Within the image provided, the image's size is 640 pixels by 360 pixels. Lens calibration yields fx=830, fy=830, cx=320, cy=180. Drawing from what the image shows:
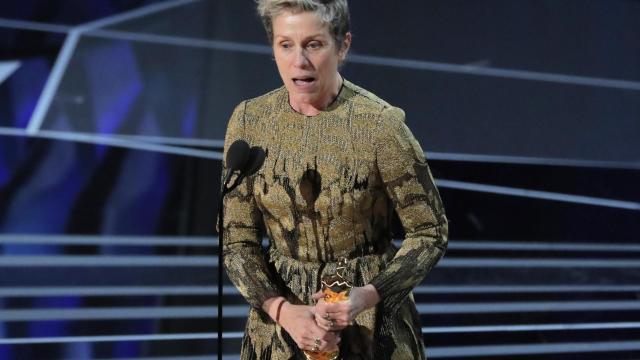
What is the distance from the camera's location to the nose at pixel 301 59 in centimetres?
130

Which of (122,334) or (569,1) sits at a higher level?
(569,1)

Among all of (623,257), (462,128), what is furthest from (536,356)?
(462,128)

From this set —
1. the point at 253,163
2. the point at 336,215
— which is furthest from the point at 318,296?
the point at 253,163

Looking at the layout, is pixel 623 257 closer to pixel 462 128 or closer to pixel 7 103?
pixel 462 128

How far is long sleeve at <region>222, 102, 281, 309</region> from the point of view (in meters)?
1.35

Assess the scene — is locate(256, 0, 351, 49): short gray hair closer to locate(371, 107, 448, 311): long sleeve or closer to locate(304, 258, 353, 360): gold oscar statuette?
locate(371, 107, 448, 311): long sleeve

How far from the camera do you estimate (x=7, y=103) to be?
2.97 meters

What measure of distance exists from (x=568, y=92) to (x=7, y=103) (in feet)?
7.39

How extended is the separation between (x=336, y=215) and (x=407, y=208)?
0.37 ft

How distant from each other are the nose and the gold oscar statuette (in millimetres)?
331

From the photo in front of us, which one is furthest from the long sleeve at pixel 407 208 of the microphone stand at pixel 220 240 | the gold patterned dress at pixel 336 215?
the microphone stand at pixel 220 240

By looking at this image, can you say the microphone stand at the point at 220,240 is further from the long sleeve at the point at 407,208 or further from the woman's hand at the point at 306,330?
the long sleeve at the point at 407,208

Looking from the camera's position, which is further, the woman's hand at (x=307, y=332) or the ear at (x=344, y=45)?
the ear at (x=344, y=45)

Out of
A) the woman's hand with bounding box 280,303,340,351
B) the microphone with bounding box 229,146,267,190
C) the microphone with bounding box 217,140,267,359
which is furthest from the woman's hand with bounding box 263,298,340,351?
the microphone with bounding box 229,146,267,190
